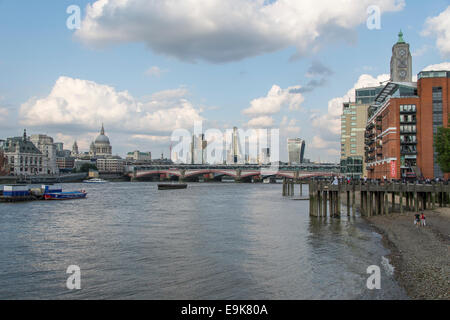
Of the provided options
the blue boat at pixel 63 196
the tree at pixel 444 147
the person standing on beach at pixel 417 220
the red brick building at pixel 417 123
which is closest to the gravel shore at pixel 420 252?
the person standing on beach at pixel 417 220

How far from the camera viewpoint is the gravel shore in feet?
63.1

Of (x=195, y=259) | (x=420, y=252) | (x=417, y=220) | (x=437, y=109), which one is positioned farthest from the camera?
(x=437, y=109)

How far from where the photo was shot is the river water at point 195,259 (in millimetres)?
20172

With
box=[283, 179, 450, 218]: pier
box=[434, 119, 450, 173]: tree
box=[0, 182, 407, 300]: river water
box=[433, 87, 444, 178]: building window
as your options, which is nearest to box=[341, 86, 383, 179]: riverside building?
box=[433, 87, 444, 178]: building window

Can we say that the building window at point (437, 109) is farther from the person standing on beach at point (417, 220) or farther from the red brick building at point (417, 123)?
the person standing on beach at point (417, 220)

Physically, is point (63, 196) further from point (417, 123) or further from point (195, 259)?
point (417, 123)

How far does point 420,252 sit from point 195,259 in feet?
47.4

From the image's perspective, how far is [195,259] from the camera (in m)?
26.5

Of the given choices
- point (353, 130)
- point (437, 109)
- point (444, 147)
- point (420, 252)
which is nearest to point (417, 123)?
point (437, 109)

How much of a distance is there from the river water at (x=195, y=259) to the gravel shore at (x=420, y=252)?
0.85 meters

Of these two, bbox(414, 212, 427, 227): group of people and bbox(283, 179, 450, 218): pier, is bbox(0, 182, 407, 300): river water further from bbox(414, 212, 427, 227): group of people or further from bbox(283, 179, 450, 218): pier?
bbox(414, 212, 427, 227): group of people

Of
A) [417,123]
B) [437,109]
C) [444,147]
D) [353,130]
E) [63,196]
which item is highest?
[353,130]
